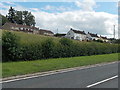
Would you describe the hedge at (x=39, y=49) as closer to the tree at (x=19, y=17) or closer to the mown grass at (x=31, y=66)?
the mown grass at (x=31, y=66)

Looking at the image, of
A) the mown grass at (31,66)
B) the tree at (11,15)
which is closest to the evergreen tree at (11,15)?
the tree at (11,15)

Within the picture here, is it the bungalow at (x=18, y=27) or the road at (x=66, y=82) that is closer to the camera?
the road at (x=66, y=82)

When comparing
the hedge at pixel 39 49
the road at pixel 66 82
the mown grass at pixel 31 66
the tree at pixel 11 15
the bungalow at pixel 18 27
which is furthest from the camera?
the tree at pixel 11 15

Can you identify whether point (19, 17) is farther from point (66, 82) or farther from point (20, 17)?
point (66, 82)

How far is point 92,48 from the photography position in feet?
124

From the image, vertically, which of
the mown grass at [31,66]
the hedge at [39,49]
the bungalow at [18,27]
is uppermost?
the bungalow at [18,27]

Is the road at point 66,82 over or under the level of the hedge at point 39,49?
under

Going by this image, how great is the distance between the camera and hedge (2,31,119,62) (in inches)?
773

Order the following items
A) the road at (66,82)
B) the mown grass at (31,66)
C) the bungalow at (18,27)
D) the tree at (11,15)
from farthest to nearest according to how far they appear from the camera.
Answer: the tree at (11,15) < the bungalow at (18,27) < the mown grass at (31,66) < the road at (66,82)

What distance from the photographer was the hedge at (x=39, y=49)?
64.4 ft

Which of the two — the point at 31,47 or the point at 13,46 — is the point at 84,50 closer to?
the point at 31,47

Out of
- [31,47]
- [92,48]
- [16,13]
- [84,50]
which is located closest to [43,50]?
[31,47]

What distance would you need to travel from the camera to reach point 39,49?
77.2ft

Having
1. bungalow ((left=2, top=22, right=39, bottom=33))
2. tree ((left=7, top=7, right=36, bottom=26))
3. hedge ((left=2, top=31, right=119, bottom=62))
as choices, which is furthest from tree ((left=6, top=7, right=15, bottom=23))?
hedge ((left=2, top=31, right=119, bottom=62))
